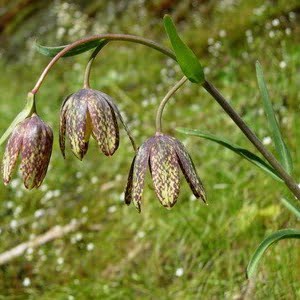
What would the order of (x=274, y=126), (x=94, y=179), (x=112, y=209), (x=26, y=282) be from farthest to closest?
(x=94, y=179), (x=112, y=209), (x=26, y=282), (x=274, y=126)

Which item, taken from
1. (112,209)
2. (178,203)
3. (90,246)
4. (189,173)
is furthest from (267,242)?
(112,209)

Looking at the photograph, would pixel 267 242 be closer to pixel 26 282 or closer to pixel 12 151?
pixel 12 151

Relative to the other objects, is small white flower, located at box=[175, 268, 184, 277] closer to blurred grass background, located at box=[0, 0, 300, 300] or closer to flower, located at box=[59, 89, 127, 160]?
blurred grass background, located at box=[0, 0, 300, 300]

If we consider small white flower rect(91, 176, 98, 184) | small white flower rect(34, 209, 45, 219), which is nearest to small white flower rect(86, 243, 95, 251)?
small white flower rect(34, 209, 45, 219)

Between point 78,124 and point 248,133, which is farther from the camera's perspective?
point 248,133

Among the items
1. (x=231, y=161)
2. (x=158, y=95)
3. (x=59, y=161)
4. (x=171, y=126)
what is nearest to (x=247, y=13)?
(x=158, y=95)

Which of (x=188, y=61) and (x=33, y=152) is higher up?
(x=188, y=61)

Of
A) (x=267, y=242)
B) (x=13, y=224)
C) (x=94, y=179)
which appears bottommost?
(x=267, y=242)
